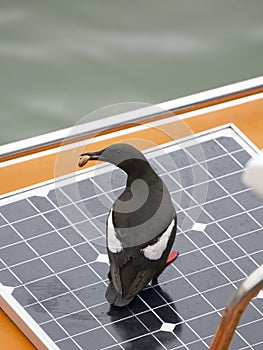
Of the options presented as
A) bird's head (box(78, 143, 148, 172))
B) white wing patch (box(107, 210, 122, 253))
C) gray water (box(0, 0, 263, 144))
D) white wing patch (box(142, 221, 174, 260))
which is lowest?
white wing patch (box(142, 221, 174, 260))

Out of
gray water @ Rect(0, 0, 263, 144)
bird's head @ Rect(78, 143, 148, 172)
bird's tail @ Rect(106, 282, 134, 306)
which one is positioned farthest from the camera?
gray water @ Rect(0, 0, 263, 144)

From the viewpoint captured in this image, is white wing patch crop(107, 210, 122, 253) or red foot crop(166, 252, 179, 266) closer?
white wing patch crop(107, 210, 122, 253)

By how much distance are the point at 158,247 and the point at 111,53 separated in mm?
2058

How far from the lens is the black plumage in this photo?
2367 mm

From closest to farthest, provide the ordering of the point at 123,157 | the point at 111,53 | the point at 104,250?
the point at 123,157 → the point at 104,250 → the point at 111,53

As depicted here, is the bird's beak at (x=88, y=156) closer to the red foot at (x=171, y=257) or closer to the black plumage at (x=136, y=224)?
the black plumage at (x=136, y=224)

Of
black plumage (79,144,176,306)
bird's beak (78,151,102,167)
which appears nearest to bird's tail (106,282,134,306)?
black plumage (79,144,176,306)

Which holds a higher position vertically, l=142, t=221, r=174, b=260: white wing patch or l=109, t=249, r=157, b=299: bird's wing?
l=142, t=221, r=174, b=260: white wing patch

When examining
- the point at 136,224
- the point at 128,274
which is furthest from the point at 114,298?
the point at 136,224

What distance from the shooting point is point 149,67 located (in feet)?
14.3

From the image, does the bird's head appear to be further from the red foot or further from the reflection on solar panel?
the red foot

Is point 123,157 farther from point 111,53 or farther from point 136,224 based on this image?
point 111,53

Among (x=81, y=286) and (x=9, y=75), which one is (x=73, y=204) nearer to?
(x=81, y=286)

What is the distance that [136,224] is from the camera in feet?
7.79
